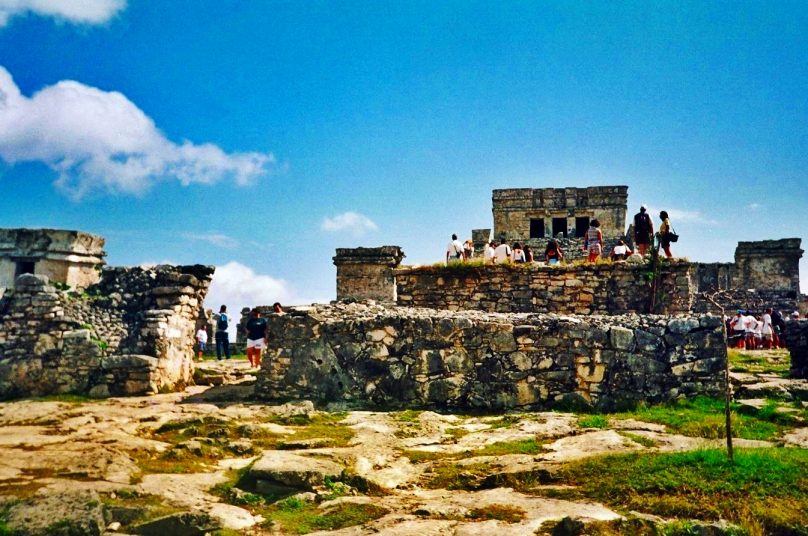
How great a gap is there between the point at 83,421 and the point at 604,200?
23.8 metres

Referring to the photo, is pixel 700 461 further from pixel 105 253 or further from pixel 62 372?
pixel 105 253

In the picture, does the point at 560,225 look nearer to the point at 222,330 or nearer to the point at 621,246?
the point at 621,246

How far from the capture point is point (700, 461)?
4766mm

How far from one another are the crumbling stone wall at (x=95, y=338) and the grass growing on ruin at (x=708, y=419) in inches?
316

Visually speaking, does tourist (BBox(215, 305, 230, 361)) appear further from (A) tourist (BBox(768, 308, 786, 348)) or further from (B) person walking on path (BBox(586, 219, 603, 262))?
(A) tourist (BBox(768, 308, 786, 348))

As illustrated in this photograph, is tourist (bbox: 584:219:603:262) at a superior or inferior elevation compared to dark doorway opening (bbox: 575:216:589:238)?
inferior

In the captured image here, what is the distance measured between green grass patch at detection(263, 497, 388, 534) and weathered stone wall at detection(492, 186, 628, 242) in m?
23.1

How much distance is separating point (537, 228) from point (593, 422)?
21.1 metres

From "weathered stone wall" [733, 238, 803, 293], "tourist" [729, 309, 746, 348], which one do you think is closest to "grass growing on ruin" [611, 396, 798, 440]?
"tourist" [729, 309, 746, 348]

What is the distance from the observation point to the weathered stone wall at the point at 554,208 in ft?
86.7

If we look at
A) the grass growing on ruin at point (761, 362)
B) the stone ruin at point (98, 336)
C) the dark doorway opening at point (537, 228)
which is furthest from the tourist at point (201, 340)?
the dark doorway opening at point (537, 228)

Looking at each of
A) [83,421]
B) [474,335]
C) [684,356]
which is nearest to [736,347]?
[684,356]

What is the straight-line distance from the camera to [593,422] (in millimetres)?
6930

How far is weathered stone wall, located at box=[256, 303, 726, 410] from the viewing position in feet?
27.0
